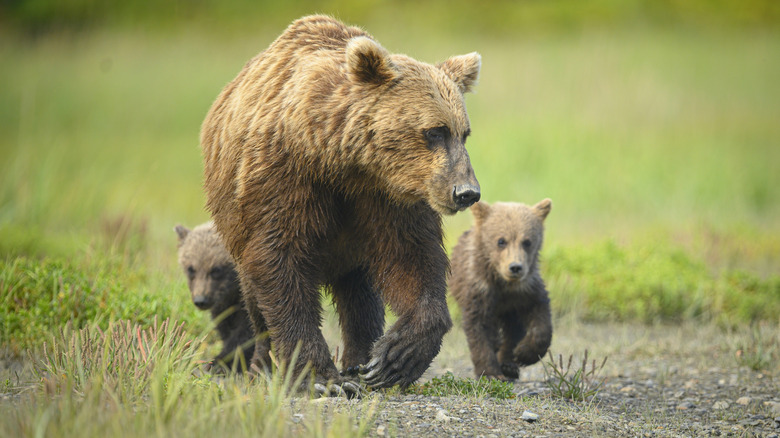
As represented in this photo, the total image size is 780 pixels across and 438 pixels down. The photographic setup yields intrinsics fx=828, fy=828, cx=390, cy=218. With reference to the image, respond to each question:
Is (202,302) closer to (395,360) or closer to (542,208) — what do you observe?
(395,360)

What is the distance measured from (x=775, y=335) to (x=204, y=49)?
1358 cm

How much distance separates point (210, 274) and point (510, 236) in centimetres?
235

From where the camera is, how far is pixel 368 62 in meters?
4.30

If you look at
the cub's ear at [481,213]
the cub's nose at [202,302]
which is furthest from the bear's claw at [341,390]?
the cub's ear at [481,213]

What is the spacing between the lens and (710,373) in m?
6.36

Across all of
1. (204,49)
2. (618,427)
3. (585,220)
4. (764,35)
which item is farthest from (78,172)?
(764,35)

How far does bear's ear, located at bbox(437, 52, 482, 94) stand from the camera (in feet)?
15.8

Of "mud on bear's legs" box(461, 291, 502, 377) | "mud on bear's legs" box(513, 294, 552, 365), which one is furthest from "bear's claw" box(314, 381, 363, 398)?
"mud on bear's legs" box(513, 294, 552, 365)

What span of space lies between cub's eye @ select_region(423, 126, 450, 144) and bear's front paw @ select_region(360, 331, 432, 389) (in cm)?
107

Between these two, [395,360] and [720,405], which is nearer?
[395,360]

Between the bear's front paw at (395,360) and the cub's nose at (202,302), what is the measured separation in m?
2.01

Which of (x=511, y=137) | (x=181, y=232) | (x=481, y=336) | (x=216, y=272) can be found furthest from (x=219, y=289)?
(x=511, y=137)

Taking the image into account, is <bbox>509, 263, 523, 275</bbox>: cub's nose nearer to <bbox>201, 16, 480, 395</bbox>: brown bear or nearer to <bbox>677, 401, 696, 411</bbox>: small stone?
<bbox>677, 401, 696, 411</bbox>: small stone

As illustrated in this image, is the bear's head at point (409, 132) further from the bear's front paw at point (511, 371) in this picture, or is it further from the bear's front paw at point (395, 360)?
the bear's front paw at point (511, 371)
